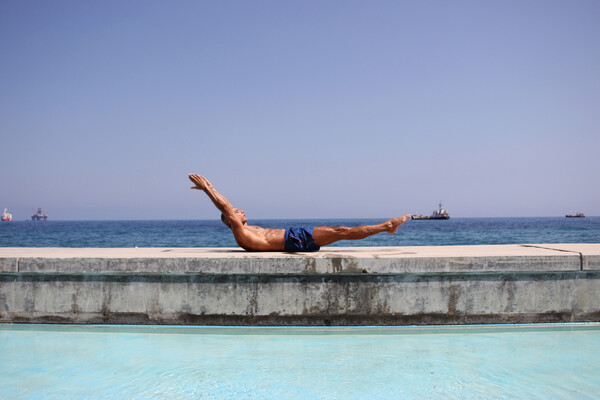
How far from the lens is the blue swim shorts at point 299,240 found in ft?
20.1

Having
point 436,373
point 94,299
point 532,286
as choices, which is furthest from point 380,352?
point 94,299

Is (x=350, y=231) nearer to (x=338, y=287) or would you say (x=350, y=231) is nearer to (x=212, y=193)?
(x=338, y=287)

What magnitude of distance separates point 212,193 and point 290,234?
1404 mm

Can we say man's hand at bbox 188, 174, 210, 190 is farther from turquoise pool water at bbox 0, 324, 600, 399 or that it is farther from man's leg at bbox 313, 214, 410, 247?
turquoise pool water at bbox 0, 324, 600, 399

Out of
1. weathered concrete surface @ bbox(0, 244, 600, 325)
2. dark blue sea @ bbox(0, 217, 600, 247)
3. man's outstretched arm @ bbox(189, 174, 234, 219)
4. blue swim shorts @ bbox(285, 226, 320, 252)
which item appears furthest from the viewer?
dark blue sea @ bbox(0, 217, 600, 247)

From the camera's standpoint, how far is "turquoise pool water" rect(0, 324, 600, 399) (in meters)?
3.75

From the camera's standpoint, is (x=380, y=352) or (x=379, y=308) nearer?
(x=380, y=352)

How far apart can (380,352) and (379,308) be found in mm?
822

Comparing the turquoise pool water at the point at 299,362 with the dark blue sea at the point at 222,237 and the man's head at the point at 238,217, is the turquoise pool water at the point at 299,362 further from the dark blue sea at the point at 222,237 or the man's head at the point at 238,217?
the dark blue sea at the point at 222,237

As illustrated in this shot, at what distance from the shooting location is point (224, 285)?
544 centimetres

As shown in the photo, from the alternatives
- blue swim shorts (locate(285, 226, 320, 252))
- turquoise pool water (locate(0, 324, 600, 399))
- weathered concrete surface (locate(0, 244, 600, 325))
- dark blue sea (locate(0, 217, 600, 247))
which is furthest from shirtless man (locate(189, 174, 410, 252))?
dark blue sea (locate(0, 217, 600, 247))

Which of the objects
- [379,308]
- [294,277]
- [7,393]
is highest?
[294,277]

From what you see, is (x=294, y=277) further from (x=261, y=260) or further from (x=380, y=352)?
(x=380, y=352)

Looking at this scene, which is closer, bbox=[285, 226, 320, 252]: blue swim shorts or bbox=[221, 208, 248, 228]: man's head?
bbox=[285, 226, 320, 252]: blue swim shorts
